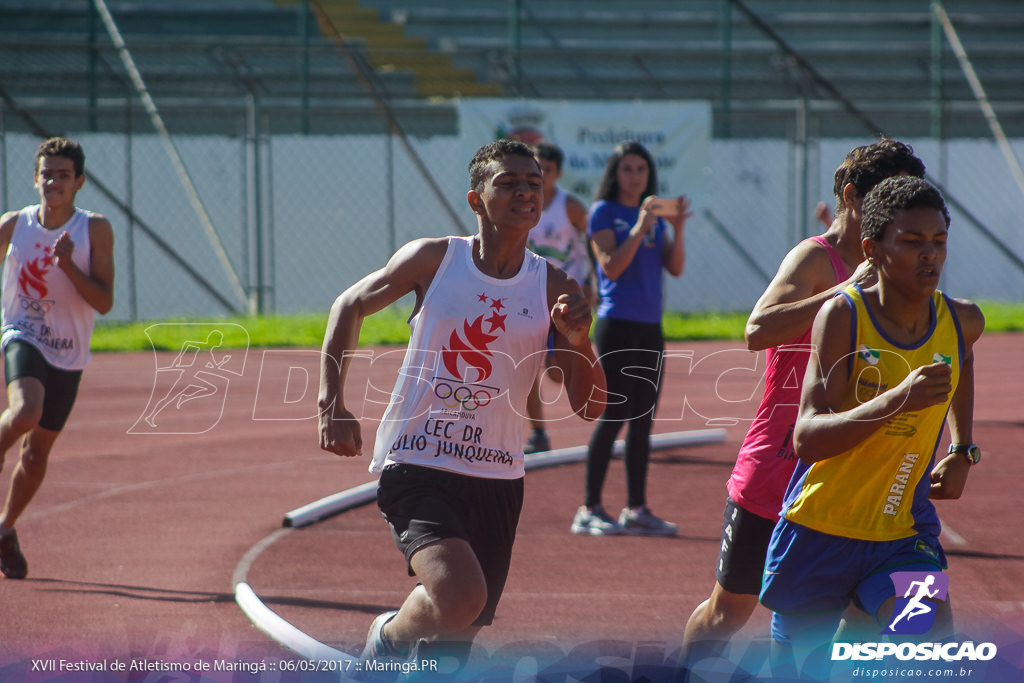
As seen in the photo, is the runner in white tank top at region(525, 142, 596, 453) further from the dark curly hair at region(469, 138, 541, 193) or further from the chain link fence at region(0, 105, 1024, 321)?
the chain link fence at region(0, 105, 1024, 321)

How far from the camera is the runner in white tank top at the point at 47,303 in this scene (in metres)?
5.97

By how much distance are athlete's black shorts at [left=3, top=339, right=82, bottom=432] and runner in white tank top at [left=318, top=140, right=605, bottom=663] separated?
2.76 meters

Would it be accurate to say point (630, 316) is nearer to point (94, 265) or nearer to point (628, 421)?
point (628, 421)

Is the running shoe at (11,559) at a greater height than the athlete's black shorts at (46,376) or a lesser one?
lesser

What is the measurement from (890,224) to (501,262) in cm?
134

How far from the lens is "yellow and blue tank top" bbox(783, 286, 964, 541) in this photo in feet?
10.8

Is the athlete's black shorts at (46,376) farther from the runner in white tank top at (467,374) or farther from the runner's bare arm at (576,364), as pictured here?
the runner's bare arm at (576,364)

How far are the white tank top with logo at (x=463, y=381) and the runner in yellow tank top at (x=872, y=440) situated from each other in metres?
1.02

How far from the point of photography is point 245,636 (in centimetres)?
496

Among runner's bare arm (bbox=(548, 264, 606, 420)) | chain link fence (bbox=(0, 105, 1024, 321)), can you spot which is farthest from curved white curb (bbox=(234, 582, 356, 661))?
chain link fence (bbox=(0, 105, 1024, 321))

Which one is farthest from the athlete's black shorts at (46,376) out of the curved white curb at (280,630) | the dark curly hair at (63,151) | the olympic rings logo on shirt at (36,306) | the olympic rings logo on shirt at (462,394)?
the olympic rings logo on shirt at (462,394)

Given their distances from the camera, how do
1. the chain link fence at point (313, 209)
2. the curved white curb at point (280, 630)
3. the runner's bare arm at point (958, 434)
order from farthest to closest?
the chain link fence at point (313, 209), the curved white curb at point (280, 630), the runner's bare arm at point (958, 434)

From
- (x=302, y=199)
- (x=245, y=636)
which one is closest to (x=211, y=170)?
(x=302, y=199)

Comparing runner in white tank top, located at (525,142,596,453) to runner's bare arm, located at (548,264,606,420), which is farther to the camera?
runner in white tank top, located at (525,142,596,453)
